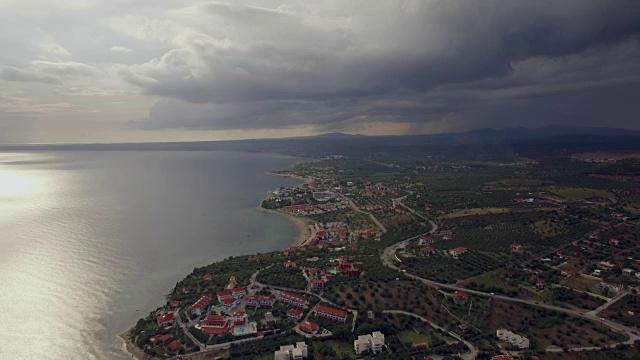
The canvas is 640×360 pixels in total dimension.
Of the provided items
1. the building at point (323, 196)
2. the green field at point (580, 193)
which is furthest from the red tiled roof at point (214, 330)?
the green field at point (580, 193)

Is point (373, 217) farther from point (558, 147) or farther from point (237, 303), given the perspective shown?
point (558, 147)

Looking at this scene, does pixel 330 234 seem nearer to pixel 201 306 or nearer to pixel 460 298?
pixel 460 298

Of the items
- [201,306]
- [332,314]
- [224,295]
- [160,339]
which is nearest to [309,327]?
[332,314]

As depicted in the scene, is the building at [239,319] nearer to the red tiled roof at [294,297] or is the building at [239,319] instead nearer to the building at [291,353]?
the red tiled roof at [294,297]

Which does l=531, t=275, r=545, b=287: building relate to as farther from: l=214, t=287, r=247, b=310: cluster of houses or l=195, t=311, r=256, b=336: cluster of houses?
l=214, t=287, r=247, b=310: cluster of houses

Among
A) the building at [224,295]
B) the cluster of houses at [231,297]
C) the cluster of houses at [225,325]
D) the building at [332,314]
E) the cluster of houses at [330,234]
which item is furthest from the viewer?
the cluster of houses at [330,234]
